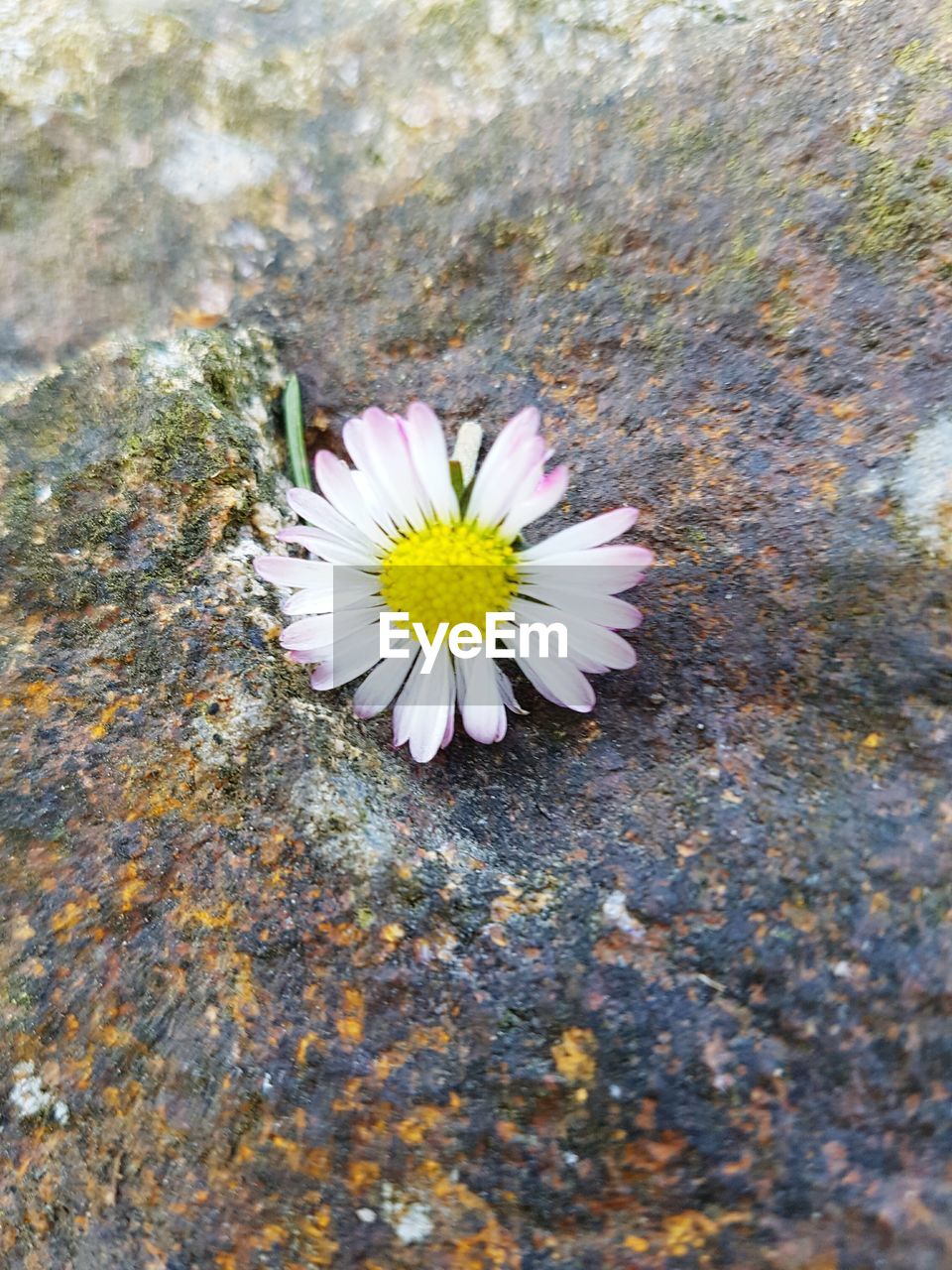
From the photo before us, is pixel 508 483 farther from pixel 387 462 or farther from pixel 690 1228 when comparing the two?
pixel 690 1228

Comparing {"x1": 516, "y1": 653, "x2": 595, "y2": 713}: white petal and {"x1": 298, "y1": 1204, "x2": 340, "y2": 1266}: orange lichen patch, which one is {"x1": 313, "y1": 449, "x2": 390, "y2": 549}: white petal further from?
{"x1": 298, "y1": 1204, "x2": 340, "y2": 1266}: orange lichen patch

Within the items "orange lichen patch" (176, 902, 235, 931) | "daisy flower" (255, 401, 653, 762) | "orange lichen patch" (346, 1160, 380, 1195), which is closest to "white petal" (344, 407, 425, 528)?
"daisy flower" (255, 401, 653, 762)

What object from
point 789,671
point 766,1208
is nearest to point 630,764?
point 789,671

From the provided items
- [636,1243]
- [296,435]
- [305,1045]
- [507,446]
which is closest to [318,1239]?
[305,1045]

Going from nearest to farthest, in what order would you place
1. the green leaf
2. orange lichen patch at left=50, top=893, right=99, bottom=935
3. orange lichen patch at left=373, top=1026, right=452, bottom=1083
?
orange lichen patch at left=373, top=1026, right=452, bottom=1083 < orange lichen patch at left=50, top=893, right=99, bottom=935 < the green leaf

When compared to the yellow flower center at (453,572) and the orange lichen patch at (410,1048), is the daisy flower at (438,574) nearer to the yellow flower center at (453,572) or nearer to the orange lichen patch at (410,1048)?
the yellow flower center at (453,572)

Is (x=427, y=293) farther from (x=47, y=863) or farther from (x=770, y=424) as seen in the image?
(x=47, y=863)
